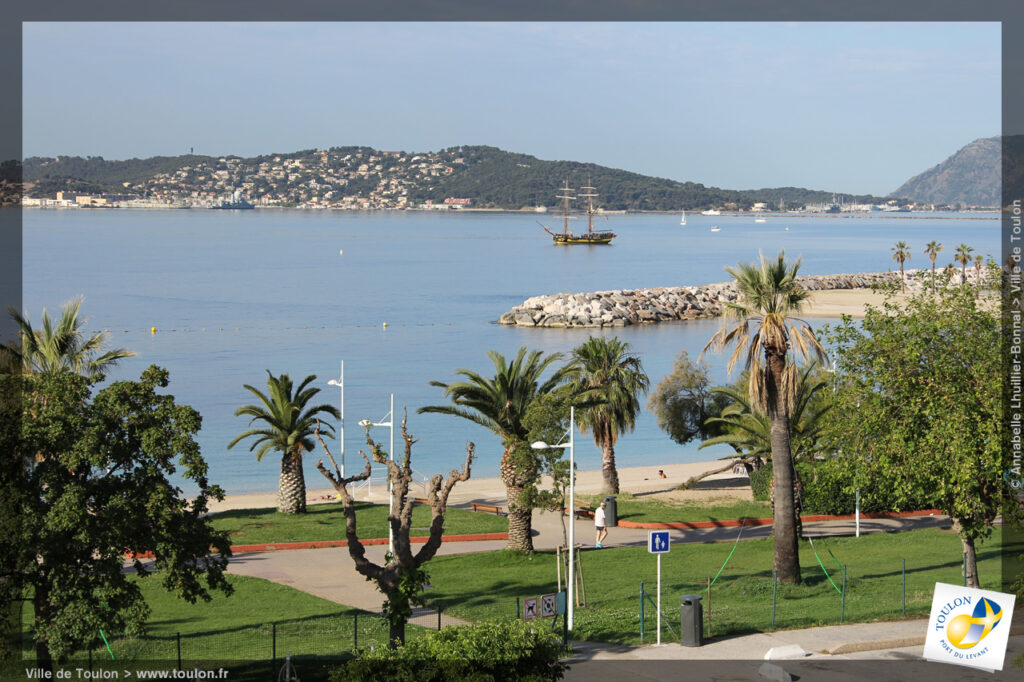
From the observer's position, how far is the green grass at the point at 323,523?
29.5m

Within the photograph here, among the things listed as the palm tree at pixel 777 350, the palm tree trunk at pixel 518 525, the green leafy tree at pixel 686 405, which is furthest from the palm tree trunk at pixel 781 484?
the green leafy tree at pixel 686 405

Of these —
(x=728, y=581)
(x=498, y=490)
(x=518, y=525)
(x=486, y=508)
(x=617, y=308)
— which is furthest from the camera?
(x=617, y=308)

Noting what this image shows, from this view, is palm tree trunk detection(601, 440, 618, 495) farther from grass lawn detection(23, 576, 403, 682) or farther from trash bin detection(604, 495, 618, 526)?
grass lawn detection(23, 576, 403, 682)

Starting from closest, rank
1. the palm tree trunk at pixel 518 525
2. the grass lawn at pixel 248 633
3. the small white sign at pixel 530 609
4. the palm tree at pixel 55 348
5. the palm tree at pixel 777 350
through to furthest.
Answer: the grass lawn at pixel 248 633 → the small white sign at pixel 530 609 → the palm tree at pixel 55 348 → the palm tree at pixel 777 350 → the palm tree trunk at pixel 518 525

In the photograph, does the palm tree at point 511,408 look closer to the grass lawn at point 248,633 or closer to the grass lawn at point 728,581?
the grass lawn at point 728,581

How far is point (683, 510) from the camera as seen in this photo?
Result: 34.3 metres

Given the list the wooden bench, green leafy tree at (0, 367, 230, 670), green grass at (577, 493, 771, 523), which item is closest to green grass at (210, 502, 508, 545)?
the wooden bench

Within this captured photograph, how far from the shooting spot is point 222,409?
64.4 metres

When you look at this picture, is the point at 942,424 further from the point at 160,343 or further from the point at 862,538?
the point at 160,343

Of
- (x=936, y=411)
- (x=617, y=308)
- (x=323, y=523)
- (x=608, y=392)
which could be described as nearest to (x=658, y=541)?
(x=936, y=411)

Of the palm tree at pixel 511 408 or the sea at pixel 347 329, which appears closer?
the palm tree at pixel 511 408

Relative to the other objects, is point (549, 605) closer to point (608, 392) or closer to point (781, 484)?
point (781, 484)

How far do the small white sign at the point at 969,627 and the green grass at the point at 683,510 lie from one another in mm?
15260

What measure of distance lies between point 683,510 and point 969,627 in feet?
58.0
